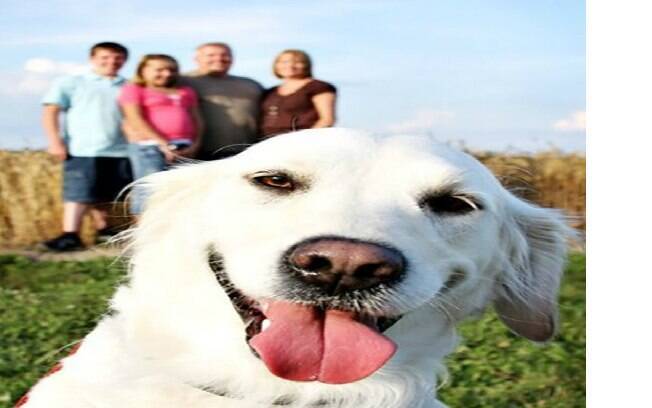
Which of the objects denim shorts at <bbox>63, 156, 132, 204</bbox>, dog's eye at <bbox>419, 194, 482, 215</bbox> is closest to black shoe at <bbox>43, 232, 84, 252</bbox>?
denim shorts at <bbox>63, 156, 132, 204</bbox>

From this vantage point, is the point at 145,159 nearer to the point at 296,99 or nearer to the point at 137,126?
the point at 137,126

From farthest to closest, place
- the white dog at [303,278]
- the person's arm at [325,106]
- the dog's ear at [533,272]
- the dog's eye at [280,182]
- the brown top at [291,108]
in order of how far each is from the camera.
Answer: the person's arm at [325,106] → the brown top at [291,108] → the dog's ear at [533,272] → the dog's eye at [280,182] → the white dog at [303,278]

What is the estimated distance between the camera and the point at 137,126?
128 inches

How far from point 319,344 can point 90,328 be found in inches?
86.7

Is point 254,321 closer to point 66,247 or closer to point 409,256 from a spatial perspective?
point 409,256

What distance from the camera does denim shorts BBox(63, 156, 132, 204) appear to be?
335cm

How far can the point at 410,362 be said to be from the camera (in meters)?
2.14

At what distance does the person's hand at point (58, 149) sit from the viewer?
136 inches

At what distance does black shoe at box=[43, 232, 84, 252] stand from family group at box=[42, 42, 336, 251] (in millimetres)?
481

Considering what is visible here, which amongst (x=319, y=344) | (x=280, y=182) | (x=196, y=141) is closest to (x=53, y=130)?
(x=196, y=141)

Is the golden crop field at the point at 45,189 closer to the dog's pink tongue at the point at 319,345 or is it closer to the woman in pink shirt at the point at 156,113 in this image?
the woman in pink shirt at the point at 156,113

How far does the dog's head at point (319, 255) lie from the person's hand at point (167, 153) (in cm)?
86

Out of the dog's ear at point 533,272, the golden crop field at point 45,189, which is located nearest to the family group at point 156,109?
the golden crop field at point 45,189
